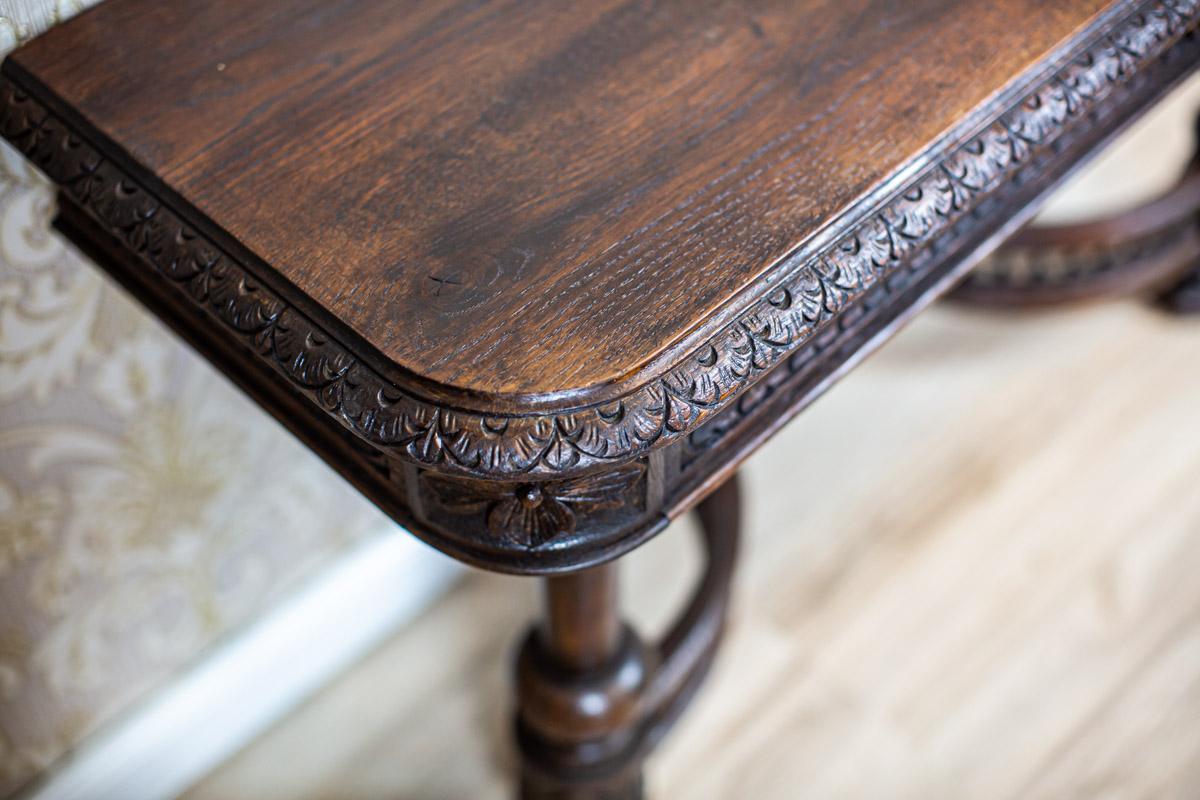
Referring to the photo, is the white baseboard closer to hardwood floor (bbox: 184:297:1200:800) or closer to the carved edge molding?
hardwood floor (bbox: 184:297:1200:800)

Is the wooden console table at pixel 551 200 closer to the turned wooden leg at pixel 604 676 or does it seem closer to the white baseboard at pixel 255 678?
the turned wooden leg at pixel 604 676

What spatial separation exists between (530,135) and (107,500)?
1.41 feet

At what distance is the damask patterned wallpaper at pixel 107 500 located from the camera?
2.13ft

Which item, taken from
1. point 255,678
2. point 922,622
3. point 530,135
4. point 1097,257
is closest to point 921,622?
point 922,622

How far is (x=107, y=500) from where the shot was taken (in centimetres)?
75

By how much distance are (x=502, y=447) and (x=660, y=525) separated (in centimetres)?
11

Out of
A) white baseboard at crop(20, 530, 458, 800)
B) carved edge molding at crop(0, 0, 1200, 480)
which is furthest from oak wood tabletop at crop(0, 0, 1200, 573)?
white baseboard at crop(20, 530, 458, 800)

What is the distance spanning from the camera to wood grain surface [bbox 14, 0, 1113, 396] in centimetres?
42

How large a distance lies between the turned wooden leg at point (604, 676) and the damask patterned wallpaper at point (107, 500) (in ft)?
0.85

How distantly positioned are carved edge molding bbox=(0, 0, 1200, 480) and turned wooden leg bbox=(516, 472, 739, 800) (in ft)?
0.60

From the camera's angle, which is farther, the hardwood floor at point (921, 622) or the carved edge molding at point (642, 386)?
the hardwood floor at point (921, 622)

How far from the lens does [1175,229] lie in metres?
1.08

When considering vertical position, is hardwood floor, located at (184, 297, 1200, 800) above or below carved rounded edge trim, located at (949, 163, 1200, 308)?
below

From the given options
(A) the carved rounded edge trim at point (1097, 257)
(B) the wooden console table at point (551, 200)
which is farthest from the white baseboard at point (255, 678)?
(A) the carved rounded edge trim at point (1097, 257)
